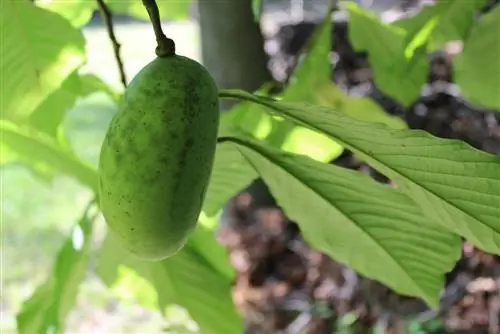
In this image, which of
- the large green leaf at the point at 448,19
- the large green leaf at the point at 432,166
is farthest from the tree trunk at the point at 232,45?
the large green leaf at the point at 432,166

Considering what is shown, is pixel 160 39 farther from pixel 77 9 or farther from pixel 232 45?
pixel 232 45

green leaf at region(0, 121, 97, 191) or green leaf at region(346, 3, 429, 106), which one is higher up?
green leaf at region(346, 3, 429, 106)

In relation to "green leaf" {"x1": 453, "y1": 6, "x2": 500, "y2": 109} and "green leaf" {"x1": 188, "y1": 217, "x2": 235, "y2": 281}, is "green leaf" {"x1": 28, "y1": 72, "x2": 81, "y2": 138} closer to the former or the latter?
"green leaf" {"x1": 188, "y1": 217, "x2": 235, "y2": 281}

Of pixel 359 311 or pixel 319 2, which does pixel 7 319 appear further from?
pixel 319 2

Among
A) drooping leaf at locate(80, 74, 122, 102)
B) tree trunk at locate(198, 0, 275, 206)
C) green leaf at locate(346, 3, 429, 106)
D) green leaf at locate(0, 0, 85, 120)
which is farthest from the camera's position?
tree trunk at locate(198, 0, 275, 206)

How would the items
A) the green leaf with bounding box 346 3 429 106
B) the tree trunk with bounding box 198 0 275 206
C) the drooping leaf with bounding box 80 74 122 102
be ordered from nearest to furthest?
the drooping leaf with bounding box 80 74 122 102, the green leaf with bounding box 346 3 429 106, the tree trunk with bounding box 198 0 275 206

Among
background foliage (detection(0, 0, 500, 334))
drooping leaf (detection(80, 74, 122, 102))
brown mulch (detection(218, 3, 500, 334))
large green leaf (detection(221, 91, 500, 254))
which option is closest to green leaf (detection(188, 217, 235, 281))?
background foliage (detection(0, 0, 500, 334))

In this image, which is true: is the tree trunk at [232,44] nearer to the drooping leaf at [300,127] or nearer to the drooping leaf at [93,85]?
the drooping leaf at [300,127]

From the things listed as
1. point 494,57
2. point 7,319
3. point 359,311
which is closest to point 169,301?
point 494,57
